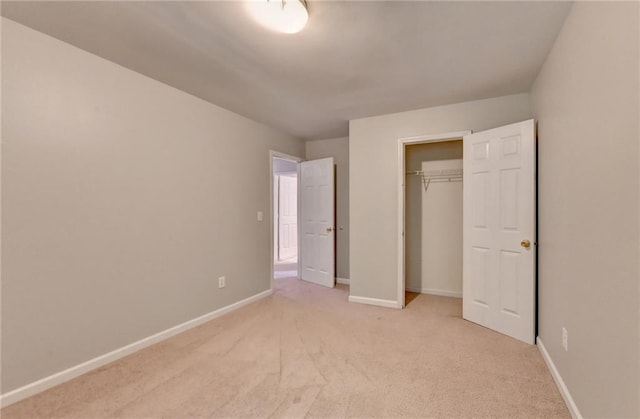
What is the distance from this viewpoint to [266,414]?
1696 mm

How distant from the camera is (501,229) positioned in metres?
2.79

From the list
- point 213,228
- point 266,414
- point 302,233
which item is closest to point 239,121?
point 213,228

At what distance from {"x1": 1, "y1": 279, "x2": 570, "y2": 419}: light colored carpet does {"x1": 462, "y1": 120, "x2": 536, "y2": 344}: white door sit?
0.23 metres

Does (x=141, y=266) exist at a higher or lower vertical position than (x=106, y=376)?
higher

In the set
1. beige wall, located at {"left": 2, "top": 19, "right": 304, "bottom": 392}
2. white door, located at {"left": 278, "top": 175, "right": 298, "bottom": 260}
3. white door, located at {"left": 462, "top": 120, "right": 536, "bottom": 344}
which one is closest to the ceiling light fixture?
beige wall, located at {"left": 2, "top": 19, "right": 304, "bottom": 392}

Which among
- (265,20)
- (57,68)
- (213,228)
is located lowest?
(213,228)

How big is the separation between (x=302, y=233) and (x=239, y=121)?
211cm

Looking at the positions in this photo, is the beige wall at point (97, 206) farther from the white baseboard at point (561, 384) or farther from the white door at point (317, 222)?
the white baseboard at point (561, 384)

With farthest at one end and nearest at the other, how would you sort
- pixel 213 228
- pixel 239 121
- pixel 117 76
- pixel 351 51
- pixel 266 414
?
1. pixel 239 121
2. pixel 213 228
3. pixel 117 76
4. pixel 351 51
5. pixel 266 414

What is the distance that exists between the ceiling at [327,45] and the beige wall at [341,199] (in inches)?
66.4

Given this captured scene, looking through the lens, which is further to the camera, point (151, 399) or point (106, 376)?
point (106, 376)

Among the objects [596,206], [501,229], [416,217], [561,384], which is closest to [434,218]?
[416,217]

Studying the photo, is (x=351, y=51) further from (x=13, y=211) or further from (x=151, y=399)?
(x=151, y=399)

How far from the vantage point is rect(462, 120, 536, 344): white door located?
8.45 ft
